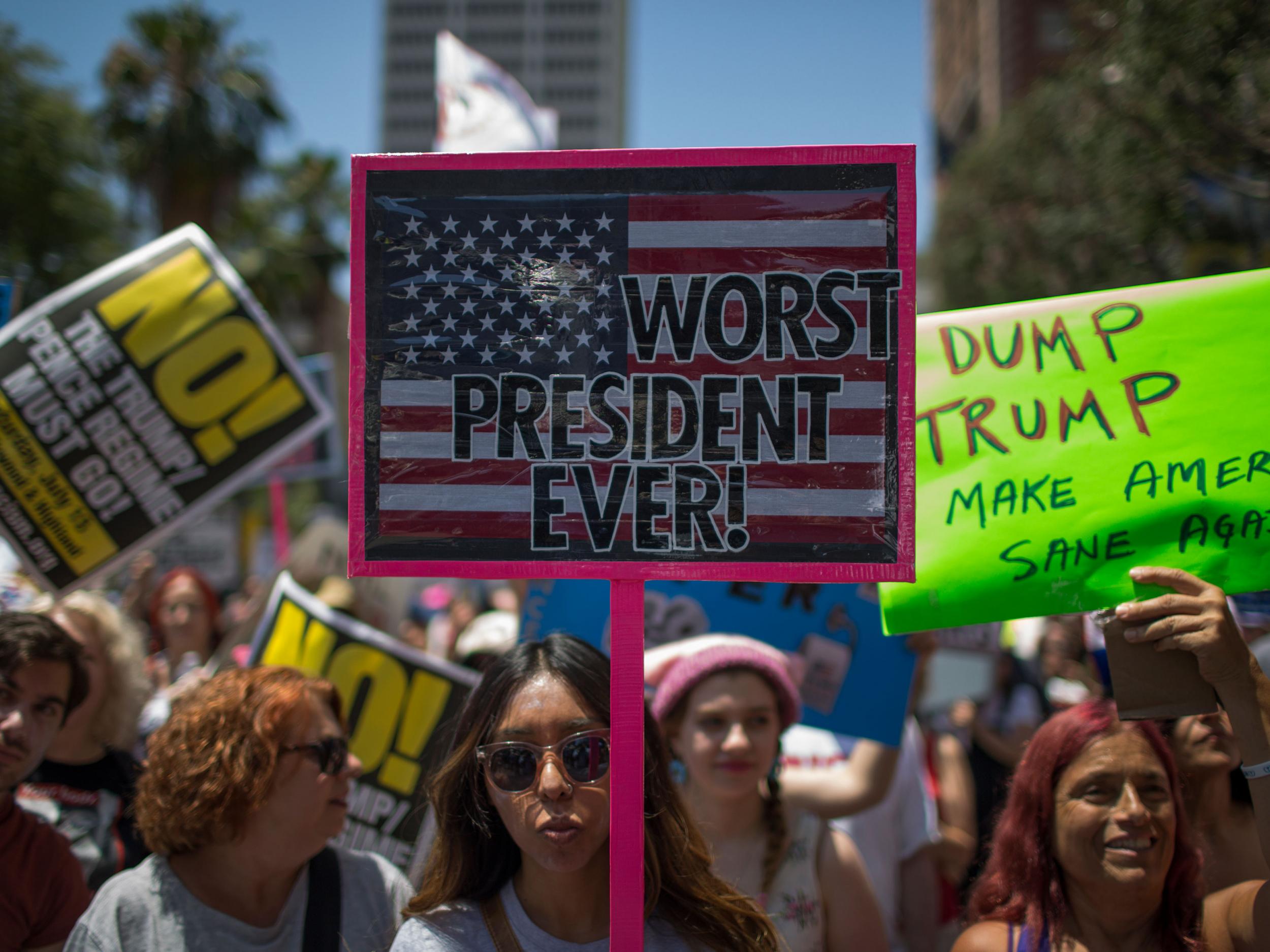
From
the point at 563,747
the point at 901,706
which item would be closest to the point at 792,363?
the point at 563,747

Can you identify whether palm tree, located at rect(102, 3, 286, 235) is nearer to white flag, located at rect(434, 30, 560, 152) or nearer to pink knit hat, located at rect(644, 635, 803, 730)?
white flag, located at rect(434, 30, 560, 152)

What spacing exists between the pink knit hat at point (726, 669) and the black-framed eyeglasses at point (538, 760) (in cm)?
88

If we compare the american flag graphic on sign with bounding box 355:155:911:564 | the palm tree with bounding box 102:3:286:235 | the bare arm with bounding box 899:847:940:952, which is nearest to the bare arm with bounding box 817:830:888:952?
the american flag graphic on sign with bounding box 355:155:911:564

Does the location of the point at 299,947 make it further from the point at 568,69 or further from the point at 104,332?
the point at 568,69

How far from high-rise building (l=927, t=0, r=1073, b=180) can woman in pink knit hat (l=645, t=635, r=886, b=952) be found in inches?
1387

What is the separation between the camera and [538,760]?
6.77ft

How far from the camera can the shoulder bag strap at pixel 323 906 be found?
96.5 inches

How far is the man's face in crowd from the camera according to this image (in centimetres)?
255

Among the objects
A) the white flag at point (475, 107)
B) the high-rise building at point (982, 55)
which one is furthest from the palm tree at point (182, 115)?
the high-rise building at point (982, 55)

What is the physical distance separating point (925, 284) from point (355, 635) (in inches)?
1306

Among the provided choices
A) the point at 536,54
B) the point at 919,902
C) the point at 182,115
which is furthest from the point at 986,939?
the point at 536,54

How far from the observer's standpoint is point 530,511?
6.75 feet

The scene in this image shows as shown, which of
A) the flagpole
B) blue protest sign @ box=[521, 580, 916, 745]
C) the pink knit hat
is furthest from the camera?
blue protest sign @ box=[521, 580, 916, 745]

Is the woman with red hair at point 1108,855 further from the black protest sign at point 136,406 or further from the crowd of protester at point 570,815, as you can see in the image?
the black protest sign at point 136,406
